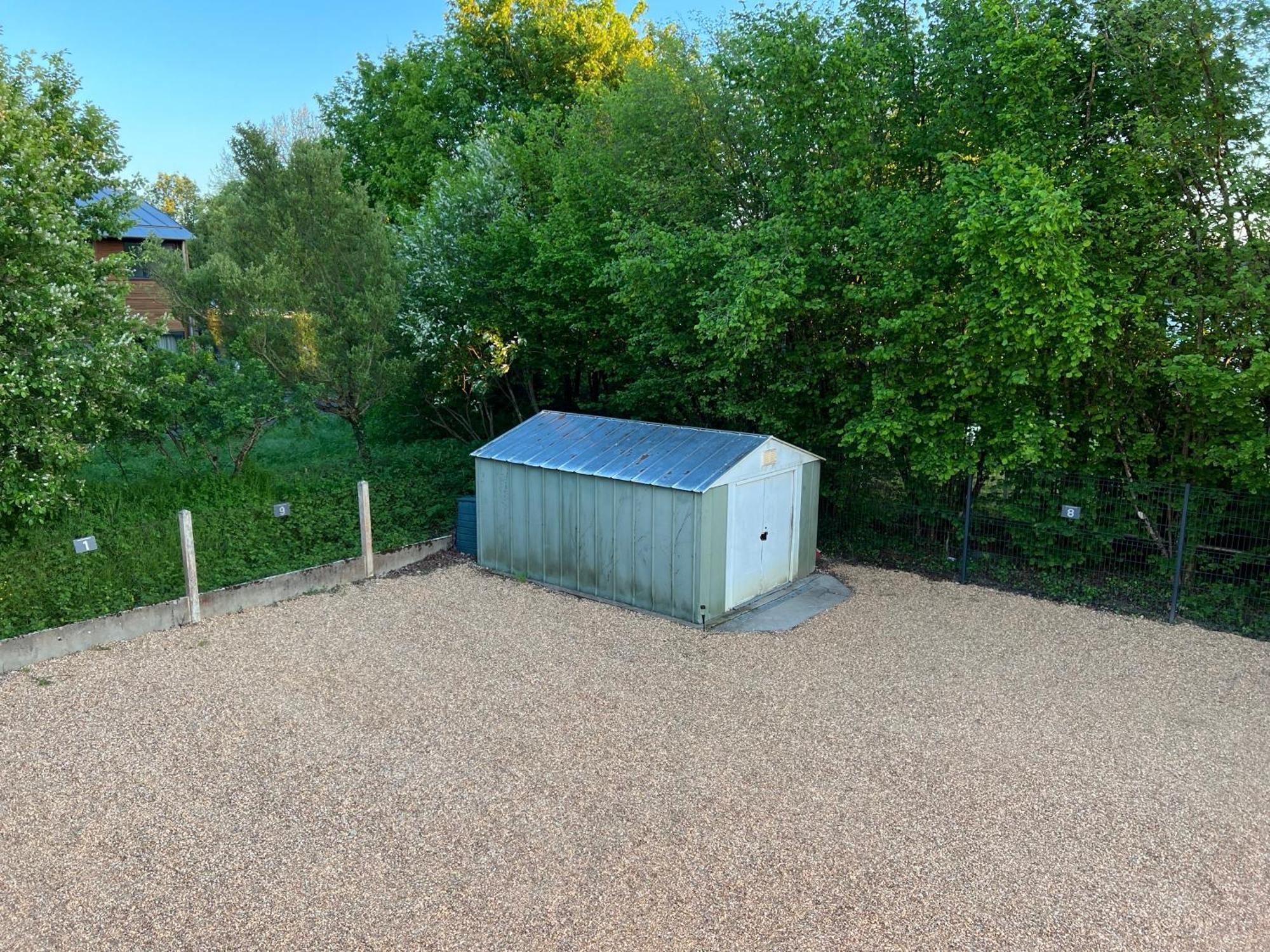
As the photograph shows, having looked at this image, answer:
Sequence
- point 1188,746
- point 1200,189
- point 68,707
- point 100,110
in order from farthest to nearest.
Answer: point 100,110 → point 1200,189 → point 68,707 → point 1188,746

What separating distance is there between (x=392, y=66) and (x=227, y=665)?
25029 mm

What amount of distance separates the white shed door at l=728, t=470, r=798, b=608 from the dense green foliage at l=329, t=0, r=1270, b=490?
3.99 ft

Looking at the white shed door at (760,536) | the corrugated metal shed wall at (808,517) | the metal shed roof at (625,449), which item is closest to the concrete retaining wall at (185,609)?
the metal shed roof at (625,449)

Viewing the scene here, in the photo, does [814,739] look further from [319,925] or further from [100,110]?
[100,110]

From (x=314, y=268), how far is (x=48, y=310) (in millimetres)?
4872

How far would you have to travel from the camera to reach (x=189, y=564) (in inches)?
376

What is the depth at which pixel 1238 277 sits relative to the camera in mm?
8930

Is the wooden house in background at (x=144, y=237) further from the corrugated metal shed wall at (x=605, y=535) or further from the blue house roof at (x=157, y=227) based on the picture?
the corrugated metal shed wall at (x=605, y=535)

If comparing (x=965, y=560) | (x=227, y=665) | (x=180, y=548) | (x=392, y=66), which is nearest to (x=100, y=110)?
(x=180, y=548)

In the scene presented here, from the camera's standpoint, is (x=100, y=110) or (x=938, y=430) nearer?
(x=100, y=110)

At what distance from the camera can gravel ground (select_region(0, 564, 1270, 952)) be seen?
193 inches

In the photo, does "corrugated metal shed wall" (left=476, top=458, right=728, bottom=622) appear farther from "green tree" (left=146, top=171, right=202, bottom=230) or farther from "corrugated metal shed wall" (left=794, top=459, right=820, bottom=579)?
"green tree" (left=146, top=171, right=202, bottom=230)

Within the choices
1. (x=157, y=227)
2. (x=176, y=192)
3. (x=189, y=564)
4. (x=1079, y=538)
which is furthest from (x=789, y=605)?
(x=176, y=192)

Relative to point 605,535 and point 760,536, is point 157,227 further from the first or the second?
point 760,536
